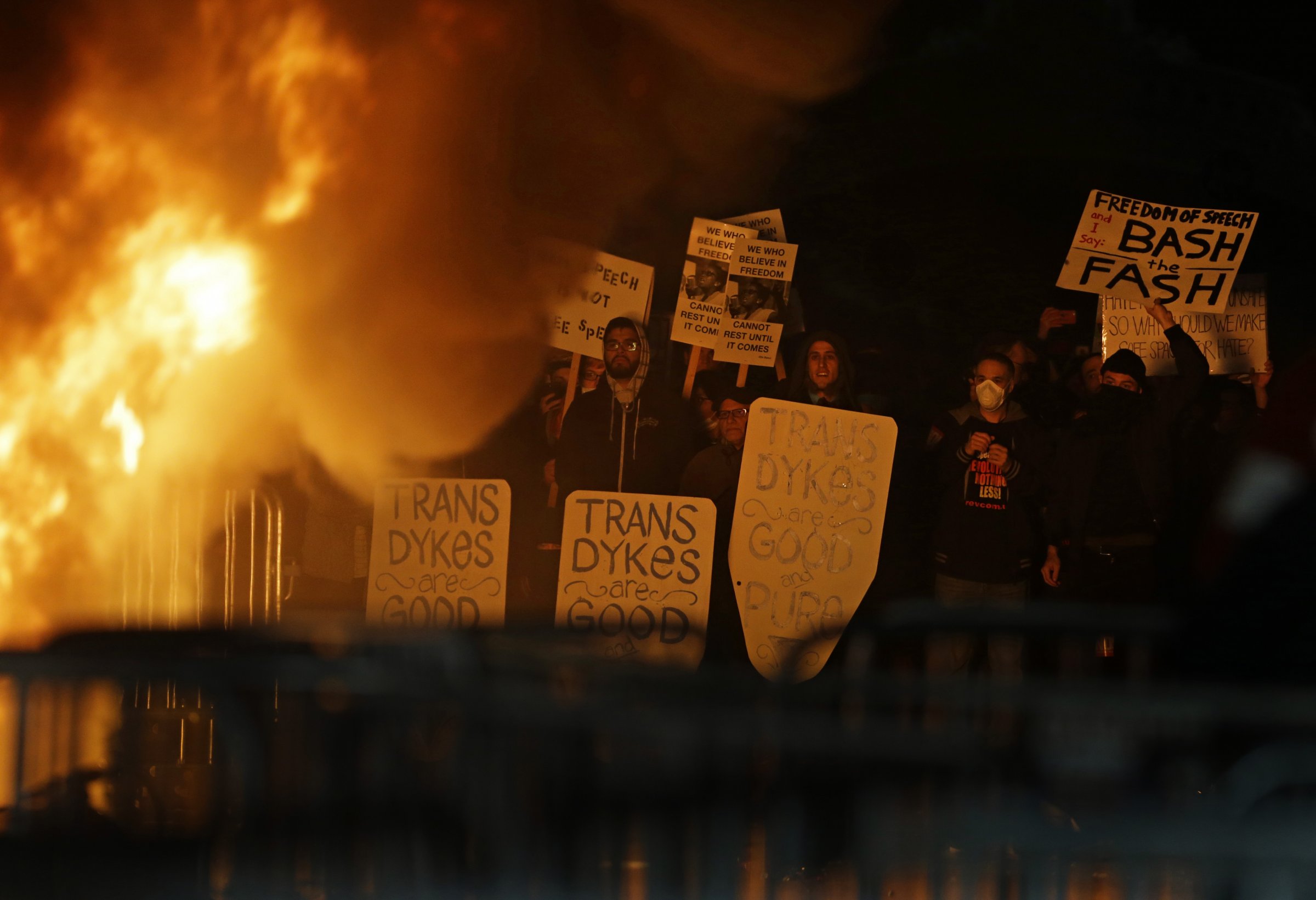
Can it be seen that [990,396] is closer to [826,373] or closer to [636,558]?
[826,373]

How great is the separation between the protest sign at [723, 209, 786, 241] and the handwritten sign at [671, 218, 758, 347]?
9 cm

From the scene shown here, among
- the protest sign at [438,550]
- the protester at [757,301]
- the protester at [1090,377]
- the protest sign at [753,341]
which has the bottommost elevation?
the protest sign at [438,550]

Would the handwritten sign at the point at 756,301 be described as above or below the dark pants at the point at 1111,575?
above

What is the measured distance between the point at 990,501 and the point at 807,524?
0.83 meters

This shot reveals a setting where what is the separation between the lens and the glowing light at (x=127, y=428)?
605 centimetres

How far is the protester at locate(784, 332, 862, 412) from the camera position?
19.6 ft

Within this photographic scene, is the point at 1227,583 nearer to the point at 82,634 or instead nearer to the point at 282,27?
the point at 82,634

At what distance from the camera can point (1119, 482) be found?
19.1ft

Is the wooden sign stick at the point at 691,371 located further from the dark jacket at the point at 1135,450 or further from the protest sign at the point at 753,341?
the dark jacket at the point at 1135,450

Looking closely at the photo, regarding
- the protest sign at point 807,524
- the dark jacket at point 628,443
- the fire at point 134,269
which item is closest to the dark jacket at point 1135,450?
the protest sign at point 807,524

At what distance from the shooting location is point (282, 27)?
6.04 metres

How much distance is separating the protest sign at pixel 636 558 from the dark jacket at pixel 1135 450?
62.0 inches

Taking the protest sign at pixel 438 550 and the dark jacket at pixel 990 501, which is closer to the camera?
the dark jacket at pixel 990 501

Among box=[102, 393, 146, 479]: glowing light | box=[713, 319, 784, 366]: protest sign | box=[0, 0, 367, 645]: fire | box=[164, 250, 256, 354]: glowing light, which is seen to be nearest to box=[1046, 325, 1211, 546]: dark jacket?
box=[713, 319, 784, 366]: protest sign
